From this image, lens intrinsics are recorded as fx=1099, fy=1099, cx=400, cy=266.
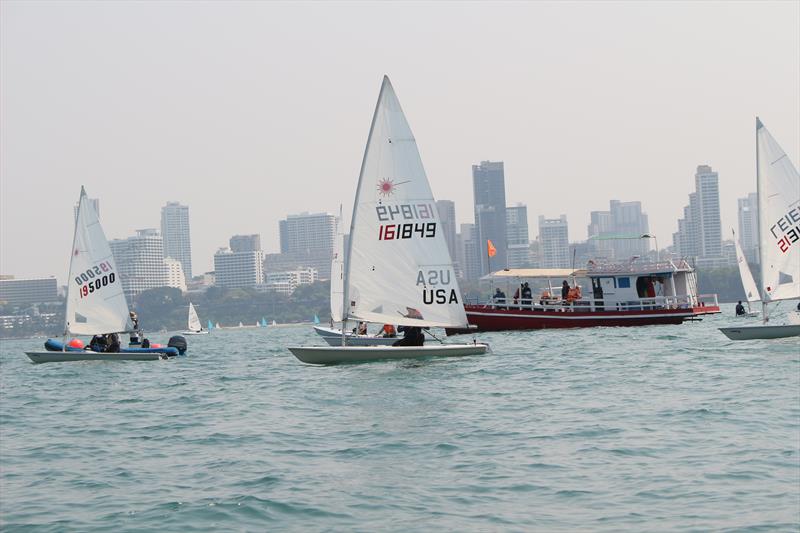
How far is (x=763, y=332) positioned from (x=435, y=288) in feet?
35.5

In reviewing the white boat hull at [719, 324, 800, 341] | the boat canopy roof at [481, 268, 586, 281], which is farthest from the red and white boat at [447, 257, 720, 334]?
the white boat hull at [719, 324, 800, 341]

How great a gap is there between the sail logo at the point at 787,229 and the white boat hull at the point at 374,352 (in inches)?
414

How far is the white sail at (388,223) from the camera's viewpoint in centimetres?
3262

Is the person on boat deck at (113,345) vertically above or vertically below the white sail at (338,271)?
below

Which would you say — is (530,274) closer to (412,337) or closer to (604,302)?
(604,302)

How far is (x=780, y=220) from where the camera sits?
35.5 metres

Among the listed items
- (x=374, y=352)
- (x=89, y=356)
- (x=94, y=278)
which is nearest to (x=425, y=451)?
(x=374, y=352)

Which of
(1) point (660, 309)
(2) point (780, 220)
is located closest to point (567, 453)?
(2) point (780, 220)

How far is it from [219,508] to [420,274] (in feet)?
66.8

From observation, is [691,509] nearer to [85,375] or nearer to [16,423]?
[16,423]

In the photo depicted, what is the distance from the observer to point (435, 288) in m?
33.6

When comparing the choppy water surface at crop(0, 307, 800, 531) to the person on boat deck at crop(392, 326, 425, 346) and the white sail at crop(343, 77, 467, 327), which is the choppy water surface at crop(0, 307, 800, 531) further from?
the white sail at crop(343, 77, 467, 327)

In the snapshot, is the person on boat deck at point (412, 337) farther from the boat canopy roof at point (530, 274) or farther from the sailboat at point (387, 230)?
the boat canopy roof at point (530, 274)

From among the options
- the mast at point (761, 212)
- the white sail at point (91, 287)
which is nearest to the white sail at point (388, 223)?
the mast at point (761, 212)
